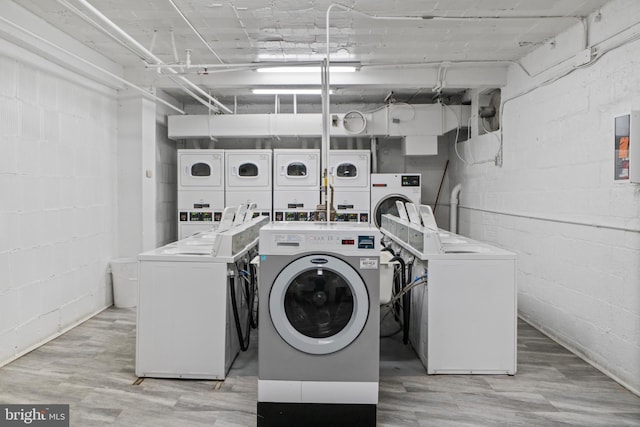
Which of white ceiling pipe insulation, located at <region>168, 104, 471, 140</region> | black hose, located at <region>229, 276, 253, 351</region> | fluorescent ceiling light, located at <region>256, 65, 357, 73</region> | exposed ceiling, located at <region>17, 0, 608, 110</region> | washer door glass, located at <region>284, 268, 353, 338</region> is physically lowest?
black hose, located at <region>229, 276, 253, 351</region>

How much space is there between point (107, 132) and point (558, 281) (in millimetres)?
4708

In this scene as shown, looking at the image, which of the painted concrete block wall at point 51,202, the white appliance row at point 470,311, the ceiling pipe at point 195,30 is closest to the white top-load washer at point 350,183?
the ceiling pipe at point 195,30

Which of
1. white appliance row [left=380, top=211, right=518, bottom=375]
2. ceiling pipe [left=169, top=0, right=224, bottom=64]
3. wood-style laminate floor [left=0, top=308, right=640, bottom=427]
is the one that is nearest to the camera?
wood-style laminate floor [left=0, top=308, right=640, bottom=427]

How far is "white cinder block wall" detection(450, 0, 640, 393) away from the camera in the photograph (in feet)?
10.4

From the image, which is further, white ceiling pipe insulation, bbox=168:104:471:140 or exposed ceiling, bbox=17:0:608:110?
white ceiling pipe insulation, bbox=168:104:471:140

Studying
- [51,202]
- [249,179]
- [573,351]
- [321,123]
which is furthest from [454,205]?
[51,202]

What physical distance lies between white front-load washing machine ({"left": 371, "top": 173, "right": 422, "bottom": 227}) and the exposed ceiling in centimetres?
144

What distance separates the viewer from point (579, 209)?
146 inches

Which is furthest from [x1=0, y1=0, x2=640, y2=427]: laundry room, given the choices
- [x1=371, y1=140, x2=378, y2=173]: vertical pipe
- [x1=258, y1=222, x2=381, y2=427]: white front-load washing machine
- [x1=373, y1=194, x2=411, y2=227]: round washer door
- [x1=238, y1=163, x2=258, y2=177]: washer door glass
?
[x1=371, y1=140, x2=378, y2=173]: vertical pipe

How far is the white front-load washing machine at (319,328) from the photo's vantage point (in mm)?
2504

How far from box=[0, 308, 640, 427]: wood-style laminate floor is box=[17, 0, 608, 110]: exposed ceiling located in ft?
7.84

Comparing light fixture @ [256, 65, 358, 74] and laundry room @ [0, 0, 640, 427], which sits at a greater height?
light fixture @ [256, 65, 358, 74]

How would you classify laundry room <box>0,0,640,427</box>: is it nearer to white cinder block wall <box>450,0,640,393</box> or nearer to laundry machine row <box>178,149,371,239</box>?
white cinder block wall <box>450,0,640,393</box>

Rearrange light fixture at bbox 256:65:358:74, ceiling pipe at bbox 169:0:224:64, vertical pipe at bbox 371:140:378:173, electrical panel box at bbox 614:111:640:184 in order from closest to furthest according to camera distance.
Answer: electrical panel box at bbox 614:111:640:184 → ceiling pipe at bbox 169:0:224:64 → light fixture at bbox 256:65:358:74 → vertical pipe at bbox 371:140:378:173
